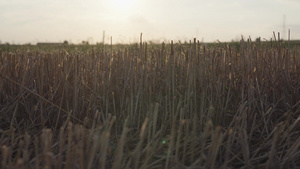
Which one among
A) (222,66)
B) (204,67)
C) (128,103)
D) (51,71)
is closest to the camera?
(128,103)

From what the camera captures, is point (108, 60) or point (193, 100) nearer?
point (193, 100)

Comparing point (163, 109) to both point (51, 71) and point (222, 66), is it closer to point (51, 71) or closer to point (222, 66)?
point (222, 66)

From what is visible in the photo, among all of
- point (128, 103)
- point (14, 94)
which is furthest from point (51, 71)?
point (128, 103)

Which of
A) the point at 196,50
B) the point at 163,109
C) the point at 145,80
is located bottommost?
the point at 163,109

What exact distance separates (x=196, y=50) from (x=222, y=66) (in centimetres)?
24

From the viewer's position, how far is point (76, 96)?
259 cm

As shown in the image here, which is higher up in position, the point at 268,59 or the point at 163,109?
the point at 268,59

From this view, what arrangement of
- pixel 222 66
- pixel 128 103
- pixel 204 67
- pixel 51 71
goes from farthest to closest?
pixel 51 71
pixel 222 66
pixel 204 67
pixel 128 103

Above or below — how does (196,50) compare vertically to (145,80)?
above

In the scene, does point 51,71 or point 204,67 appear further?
point 51,71

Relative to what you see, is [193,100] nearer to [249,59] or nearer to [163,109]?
[163,109]

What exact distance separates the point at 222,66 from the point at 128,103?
78cm

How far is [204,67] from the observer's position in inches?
100.0

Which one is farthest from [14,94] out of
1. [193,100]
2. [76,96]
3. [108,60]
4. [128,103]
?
[193,100]
